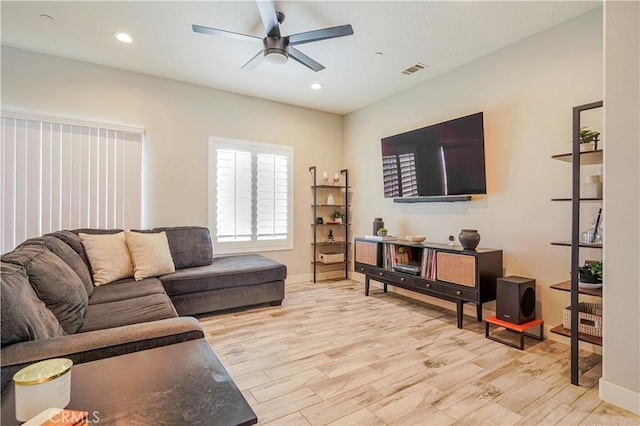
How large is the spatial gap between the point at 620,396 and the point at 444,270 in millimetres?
1551

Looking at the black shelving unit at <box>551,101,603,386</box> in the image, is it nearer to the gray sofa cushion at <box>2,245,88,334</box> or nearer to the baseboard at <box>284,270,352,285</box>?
the gray sofa cushion at <box>2,245,88,334</box>

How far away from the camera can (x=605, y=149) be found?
6.27 feet

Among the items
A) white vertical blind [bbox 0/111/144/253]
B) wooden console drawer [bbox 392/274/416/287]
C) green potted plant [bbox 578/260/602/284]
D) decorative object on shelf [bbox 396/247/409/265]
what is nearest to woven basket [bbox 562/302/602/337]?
green potted plant [bbox 578/260/602/284]

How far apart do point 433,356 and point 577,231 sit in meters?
1.38

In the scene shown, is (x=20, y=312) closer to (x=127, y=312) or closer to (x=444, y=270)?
(x=127, y=312)

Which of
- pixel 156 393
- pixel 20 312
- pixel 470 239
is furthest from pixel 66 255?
pixel 470 239

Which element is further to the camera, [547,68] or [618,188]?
[547,68]

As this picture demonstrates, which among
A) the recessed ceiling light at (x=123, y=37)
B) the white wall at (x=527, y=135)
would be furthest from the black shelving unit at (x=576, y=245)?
the recessed ceiling light at (x=123, y=37)

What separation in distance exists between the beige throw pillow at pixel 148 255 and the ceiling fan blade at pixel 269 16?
8.05 feet

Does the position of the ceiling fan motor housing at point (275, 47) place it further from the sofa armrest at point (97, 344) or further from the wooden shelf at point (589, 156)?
the wooden shelf at point (589, 156)

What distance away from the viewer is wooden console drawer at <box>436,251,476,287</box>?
9.80 feet

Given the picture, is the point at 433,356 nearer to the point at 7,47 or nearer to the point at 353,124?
the point at 353,124

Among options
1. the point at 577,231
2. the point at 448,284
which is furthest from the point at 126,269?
the point at 577,231

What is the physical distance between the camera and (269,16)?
233 cm
